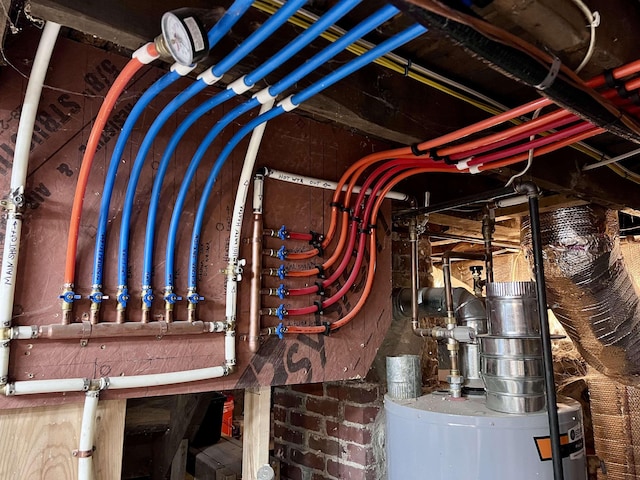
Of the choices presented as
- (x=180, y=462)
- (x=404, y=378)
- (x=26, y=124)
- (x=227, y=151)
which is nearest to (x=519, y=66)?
(x=227, y=151)

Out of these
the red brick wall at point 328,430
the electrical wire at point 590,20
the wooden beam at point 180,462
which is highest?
the electrical wire at point 590,20

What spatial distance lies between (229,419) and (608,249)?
2.66 meters

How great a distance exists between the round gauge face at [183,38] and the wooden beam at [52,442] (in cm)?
74

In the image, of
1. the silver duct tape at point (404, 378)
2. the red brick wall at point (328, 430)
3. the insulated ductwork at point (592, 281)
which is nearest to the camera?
the silver duct tape at point (404, 378)

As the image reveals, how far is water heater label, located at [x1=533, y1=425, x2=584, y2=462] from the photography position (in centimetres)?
122

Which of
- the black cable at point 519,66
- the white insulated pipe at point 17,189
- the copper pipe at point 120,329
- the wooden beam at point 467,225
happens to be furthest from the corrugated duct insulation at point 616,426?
the white insulated pipe at point 17,189

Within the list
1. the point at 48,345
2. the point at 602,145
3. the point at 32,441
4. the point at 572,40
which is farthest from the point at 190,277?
the point at 602,145

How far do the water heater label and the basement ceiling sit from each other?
2.57ft

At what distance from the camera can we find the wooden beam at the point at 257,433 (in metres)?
1.30

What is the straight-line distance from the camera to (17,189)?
0.90 meters

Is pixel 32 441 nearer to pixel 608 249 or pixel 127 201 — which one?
pixel 127 201

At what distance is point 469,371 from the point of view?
1544mm

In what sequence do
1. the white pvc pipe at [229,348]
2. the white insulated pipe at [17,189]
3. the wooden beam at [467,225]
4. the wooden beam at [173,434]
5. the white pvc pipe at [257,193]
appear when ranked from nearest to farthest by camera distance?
the white insulated pipe at [17,189] < the white pvc pipe at [229,348] < the white pvc pipe at [257,193] < the wooden beam at [467,225] < the wooden beam at [173,434]

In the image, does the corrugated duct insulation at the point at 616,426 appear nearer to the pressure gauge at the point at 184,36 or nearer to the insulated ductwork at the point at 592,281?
the insulated ductwork at the point at 592,281
